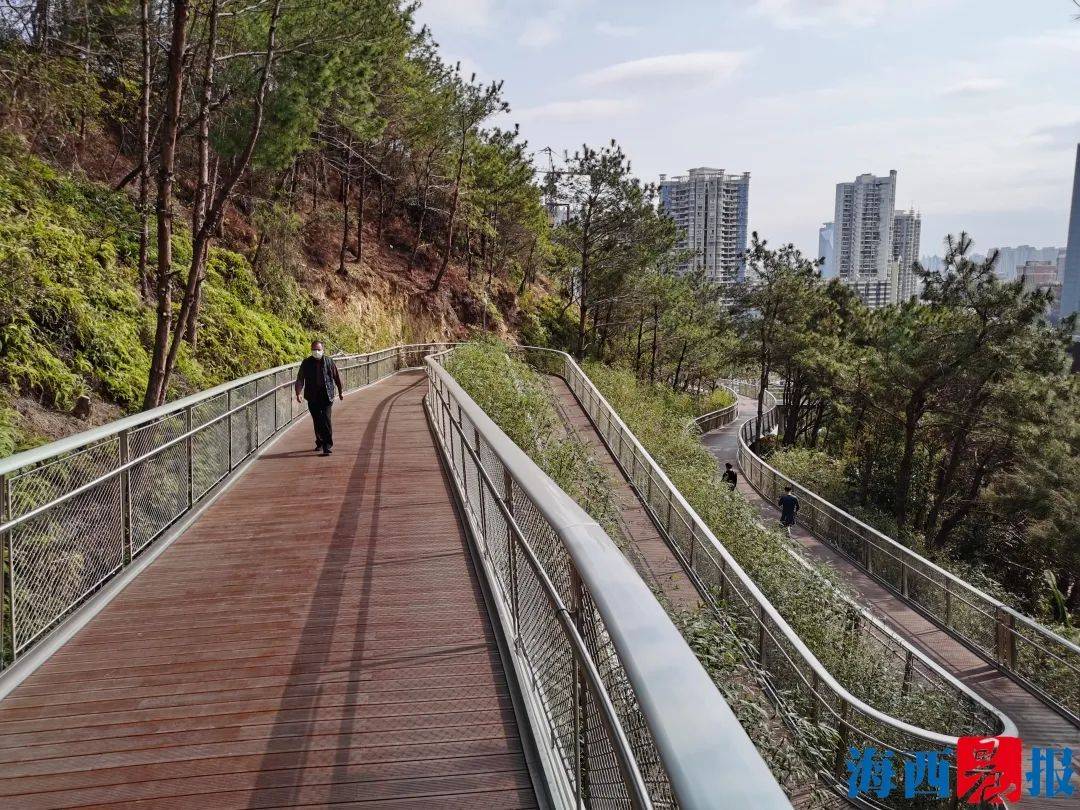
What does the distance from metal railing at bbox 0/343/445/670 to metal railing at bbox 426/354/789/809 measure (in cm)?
257

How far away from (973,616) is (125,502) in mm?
12684

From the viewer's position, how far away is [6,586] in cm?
387

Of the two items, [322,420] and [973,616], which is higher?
[322,420]

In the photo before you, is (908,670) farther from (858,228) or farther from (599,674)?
(858,228)

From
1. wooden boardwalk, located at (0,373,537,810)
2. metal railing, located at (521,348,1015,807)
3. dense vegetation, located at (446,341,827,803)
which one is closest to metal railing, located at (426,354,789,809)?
wooden boardwalk, located at (0,373,537,810)

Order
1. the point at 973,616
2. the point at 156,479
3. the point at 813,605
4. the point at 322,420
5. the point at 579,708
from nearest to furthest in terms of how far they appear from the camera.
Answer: the point at 579,708
the point at 156,479
the point at 322,420
the point at 813,605
the point at 973,616

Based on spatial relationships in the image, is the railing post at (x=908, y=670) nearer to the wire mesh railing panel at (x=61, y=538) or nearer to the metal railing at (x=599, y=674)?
the metal railing at (x=599, y=674)

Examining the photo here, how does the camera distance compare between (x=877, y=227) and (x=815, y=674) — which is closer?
(x=815, y=674)

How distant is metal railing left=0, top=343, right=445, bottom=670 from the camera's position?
13.1 feet

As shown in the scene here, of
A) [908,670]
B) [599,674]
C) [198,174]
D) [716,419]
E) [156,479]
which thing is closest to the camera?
[599,674]

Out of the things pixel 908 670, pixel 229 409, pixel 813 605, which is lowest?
pixel 908 670

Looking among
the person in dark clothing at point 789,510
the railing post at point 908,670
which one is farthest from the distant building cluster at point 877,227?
the railing post at point 908,670

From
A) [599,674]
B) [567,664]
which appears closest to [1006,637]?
[567,664]

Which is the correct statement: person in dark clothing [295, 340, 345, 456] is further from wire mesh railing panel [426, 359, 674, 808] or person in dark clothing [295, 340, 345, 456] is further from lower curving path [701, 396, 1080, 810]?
lower curving path [701, 396, 1080, 810]
